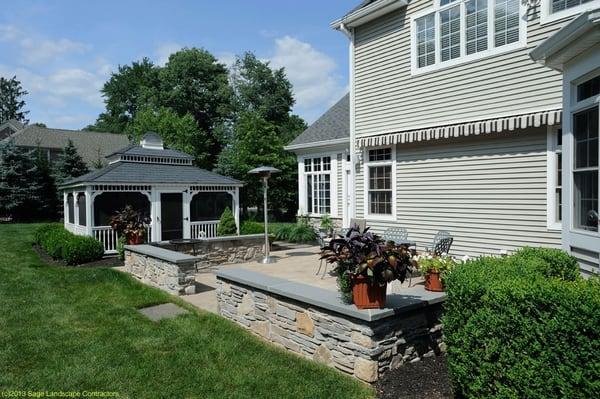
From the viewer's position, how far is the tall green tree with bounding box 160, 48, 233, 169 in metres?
36.2

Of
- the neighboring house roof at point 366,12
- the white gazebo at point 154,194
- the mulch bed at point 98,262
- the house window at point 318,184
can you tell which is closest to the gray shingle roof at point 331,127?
the house window at point 318,184

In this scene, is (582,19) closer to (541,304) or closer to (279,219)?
(541,304)

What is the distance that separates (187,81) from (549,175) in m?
34.0

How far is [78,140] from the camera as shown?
35.1m

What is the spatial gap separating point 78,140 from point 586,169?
→ 37902mm

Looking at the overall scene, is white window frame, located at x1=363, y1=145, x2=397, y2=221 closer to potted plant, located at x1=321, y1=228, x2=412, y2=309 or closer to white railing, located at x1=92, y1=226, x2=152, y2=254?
potted plant, located at x1=321, y1=228, x2=412, y2=309

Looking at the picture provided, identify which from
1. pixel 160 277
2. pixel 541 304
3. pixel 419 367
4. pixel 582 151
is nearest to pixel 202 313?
pixel 160 277

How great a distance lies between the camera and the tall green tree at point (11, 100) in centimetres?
6166

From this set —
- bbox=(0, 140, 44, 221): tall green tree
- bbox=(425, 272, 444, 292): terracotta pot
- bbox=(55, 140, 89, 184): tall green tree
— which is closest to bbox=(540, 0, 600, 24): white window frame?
bbox=(425, 272, 444, 292): terracotta pot

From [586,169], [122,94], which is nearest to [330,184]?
[586,169]

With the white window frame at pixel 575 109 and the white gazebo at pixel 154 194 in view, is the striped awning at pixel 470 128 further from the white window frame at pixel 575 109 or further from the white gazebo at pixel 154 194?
the white gazebo at pixel 154 194

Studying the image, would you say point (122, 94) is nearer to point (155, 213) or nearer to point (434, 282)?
point (155, 213)

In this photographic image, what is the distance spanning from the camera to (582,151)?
4.64m

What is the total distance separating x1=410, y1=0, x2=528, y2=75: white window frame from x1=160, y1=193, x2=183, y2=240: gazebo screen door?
8233 millimetres
